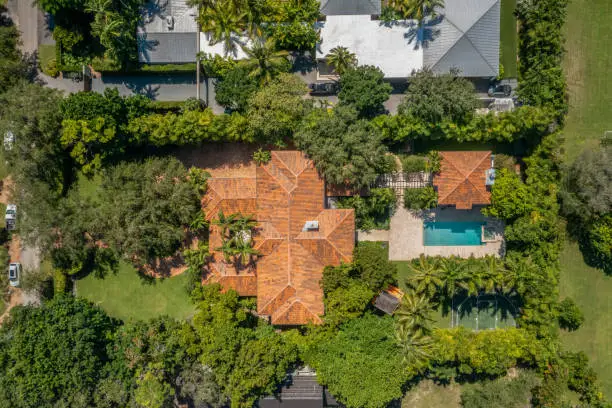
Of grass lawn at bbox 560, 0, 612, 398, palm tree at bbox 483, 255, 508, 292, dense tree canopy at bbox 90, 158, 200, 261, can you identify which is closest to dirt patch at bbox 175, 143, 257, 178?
dense tree canopy at bbox 90, 158, 200, 261

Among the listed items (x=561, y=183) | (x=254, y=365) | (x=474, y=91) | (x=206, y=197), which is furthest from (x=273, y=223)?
(x=561, y=183)

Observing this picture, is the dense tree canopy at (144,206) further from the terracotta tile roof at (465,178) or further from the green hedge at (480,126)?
the terracotta tile roof at (465,178)

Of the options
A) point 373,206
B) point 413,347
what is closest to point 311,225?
point 373,206

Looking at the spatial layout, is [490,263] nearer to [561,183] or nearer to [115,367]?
[561,183]

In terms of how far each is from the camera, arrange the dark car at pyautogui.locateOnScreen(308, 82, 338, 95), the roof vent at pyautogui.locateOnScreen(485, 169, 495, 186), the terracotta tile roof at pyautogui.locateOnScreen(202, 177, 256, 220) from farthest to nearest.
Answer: the dark car at pyautogui.locateOnScreen(308, 82, 338, 95) < the terracotta tile roof at pyautogui.locateOnScreen(202, 177, 256, 220) < the roof vent at pyautogui.locateOnScreen(485, 169, 495, 186)

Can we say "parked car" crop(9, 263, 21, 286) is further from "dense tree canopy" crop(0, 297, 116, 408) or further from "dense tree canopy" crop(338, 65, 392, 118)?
"dense tree canopy" crop(338, 65, 392, 118)

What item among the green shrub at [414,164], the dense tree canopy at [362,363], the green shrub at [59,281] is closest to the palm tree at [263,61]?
the green shrub at [414,164]
